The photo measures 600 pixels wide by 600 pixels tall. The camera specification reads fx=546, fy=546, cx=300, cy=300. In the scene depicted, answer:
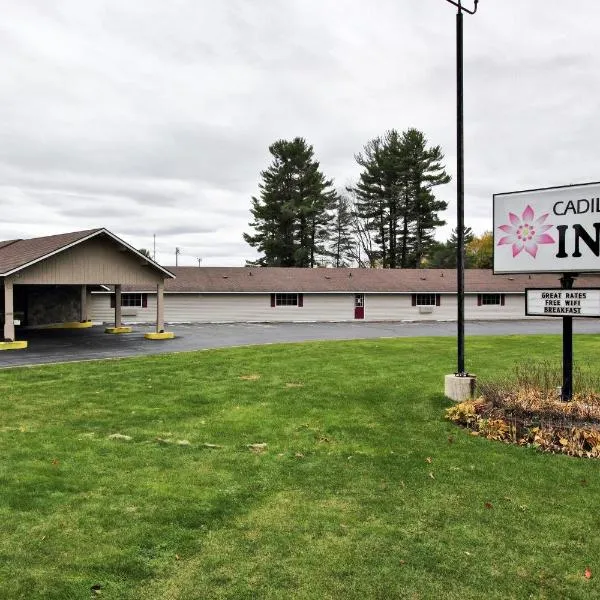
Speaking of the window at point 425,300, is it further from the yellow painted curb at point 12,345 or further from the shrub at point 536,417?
the shrub at point 536,417

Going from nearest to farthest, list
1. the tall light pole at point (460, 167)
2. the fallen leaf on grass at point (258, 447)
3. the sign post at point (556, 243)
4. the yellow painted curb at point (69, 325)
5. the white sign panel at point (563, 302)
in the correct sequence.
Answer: the fallen leaf on grass at point (258, 447) → the sign post at point (556, 243) → the white sign panel at point (563, 302) → the tall light pole at point (460, 167) → the yellow painted curb at point (69, 325)

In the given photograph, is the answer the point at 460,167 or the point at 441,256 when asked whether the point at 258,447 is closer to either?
the point at 460,167

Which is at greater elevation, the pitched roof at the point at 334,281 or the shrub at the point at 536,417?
the pitched roof at the point at 334,281

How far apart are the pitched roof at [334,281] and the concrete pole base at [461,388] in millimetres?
27494

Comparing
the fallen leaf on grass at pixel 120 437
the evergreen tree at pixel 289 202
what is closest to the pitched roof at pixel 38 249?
the fallen leaf on grass at pixel 120 437

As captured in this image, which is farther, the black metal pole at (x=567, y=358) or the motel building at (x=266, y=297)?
the motel building at (x=266, y=297)

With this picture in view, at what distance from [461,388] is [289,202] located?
1991 inches

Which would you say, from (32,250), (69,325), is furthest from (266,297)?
(32,250)

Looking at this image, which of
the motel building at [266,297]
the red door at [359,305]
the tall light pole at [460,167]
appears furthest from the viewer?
the red door at [359,305]

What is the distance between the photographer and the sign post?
945 centimetres

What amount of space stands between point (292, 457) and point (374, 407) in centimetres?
Result: 333

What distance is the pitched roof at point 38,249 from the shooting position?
21.4 metres

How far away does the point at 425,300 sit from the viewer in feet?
133

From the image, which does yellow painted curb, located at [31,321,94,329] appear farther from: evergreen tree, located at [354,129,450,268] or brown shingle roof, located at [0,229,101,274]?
evergreen tree, located at [354,129,450,268]
